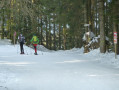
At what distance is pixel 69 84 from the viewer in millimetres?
5910

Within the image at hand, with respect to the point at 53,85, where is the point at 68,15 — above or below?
above

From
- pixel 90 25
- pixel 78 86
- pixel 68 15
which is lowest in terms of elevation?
pixel 78 86

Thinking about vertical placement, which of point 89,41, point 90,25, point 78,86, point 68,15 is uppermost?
point 68,15

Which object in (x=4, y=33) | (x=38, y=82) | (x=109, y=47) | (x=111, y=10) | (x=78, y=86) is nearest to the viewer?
(x=78, y=86)

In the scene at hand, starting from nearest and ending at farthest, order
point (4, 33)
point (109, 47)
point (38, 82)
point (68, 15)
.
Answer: point (38, 82) < point (109, 47) < point (68, 15) < point (4, 33)

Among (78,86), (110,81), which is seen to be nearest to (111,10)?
(110,81)

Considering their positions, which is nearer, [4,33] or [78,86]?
[78,86]

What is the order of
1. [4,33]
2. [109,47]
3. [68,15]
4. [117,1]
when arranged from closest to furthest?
1. [117,1]
2. [109,47]
3. [68,15]
4. [4,33]

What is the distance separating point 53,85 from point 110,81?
2.04 meters

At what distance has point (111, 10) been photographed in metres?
14.2

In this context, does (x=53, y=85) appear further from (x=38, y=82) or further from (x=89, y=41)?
(x=89, y=41)

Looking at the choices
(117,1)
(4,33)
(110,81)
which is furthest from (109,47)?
(4,33)

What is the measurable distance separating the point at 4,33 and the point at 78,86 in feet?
120

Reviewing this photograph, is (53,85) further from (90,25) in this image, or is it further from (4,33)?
(4,33)
